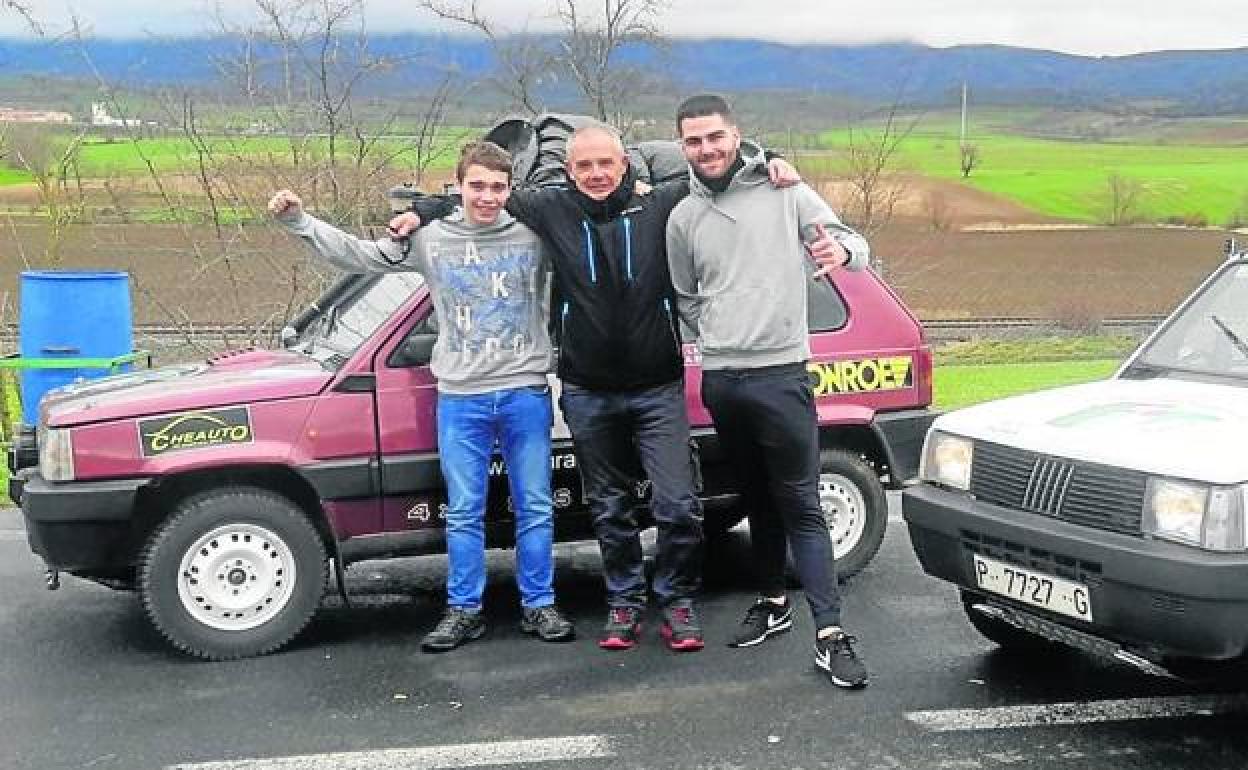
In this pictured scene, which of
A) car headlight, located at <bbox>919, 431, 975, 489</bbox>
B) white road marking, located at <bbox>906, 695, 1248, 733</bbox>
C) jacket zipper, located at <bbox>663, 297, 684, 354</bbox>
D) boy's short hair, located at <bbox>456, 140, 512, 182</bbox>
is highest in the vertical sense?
boy's short hair, located at <bbox>456, 140, 512, 182</bbox>

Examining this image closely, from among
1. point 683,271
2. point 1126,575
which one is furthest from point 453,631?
point 1126,575

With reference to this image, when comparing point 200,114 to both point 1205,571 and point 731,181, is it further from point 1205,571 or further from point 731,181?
point 1205,571

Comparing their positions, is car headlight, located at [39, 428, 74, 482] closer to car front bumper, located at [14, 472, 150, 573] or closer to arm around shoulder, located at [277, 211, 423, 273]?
car front bumper, located at [14, 472, 150, 573]

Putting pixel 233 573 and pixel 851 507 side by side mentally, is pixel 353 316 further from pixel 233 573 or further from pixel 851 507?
pixel 851 507

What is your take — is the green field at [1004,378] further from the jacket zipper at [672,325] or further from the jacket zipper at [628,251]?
the jacket zipper at [628,251]

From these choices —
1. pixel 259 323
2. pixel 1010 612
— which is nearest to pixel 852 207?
pixel 259 323

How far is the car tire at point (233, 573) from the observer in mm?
5148

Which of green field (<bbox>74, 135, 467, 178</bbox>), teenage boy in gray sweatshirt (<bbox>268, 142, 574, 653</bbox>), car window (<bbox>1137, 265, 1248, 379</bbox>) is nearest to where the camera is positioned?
car window (<bbox>1137, 265, 1248, 379</bbox>)

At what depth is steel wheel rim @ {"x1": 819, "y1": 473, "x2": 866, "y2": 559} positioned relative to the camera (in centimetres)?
618

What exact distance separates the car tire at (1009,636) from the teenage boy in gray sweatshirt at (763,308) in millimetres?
550

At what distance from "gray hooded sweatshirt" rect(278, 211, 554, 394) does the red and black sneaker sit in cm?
100

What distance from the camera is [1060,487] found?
4.27m

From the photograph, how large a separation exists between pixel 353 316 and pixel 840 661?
8.57 feet

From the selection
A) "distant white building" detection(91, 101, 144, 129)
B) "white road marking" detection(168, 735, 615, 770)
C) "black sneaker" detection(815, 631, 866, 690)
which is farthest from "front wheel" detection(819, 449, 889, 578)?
"distant white building" detection(91, 101, 144, 129)
